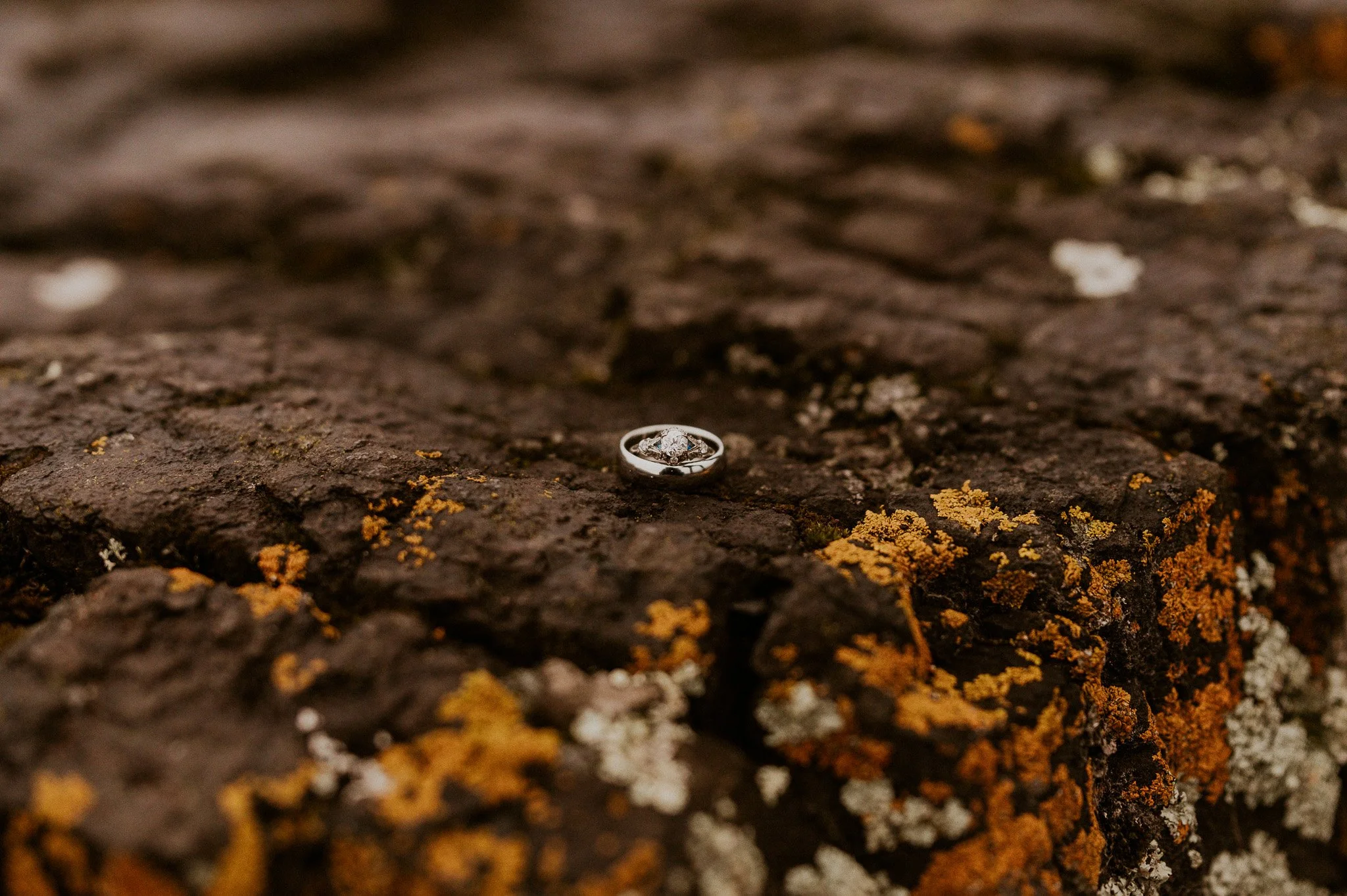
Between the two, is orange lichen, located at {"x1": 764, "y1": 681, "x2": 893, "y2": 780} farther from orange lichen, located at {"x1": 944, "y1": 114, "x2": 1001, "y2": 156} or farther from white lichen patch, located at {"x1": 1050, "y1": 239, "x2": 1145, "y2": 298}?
orange lichen, located at {"x1": 944, "y1": 114, "x2": 1001, "y2": 156}

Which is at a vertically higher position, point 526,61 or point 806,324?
point 526,61

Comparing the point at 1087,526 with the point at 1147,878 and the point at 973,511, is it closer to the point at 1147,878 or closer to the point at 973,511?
Result: the point at 973,511

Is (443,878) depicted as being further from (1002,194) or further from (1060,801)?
(1002,194)

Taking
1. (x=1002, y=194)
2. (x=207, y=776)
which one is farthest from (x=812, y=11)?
(x=207, y=776)

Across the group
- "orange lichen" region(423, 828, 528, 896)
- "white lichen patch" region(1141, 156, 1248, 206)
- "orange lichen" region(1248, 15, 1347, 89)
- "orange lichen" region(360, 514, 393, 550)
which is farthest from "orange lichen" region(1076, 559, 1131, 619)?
"orange lichen" region(1248, 15, 1347, 89)

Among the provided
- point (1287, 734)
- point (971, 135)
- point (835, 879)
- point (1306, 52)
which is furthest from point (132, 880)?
point (1306, 52)

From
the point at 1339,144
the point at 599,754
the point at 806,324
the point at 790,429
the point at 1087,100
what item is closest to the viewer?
the point at 599,754

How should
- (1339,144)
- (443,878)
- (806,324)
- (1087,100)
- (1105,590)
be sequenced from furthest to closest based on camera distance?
(1087,100) < (1339,144) < (806,324) < (1105,590) < (443,878)
